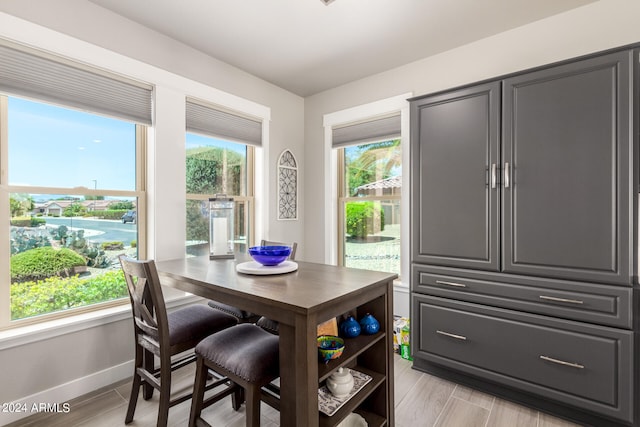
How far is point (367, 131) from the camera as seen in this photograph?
3.24 m

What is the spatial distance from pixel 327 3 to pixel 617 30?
1945 millimetres

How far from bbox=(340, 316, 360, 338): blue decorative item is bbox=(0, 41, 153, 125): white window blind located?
7.03ft

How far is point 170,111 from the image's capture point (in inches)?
98.0

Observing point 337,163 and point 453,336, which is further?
point 337,163

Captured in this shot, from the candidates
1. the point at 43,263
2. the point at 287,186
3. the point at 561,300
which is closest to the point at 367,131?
the point at 287,186

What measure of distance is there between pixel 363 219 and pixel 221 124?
1791mm

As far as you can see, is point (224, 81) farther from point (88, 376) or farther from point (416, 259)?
point (88, 376)

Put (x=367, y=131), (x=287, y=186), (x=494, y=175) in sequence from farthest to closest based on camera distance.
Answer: (x=287, y=186) < (x=367, y=131) < (x=494, y=175)

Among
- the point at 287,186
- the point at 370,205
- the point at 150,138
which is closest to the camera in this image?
the point at 150,138

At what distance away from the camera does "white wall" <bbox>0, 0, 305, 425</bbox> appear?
1.81 m

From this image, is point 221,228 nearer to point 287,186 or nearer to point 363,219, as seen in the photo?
point 287,186

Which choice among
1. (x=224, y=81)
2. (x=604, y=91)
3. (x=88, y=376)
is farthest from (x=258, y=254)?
(x=604, y=91)

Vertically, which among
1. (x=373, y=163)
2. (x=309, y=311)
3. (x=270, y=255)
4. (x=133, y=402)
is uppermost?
(x=373, y=163)

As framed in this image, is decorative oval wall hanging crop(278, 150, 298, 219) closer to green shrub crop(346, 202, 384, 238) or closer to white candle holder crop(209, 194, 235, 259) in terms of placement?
green shrub crop(346, 202, 384, 238)
